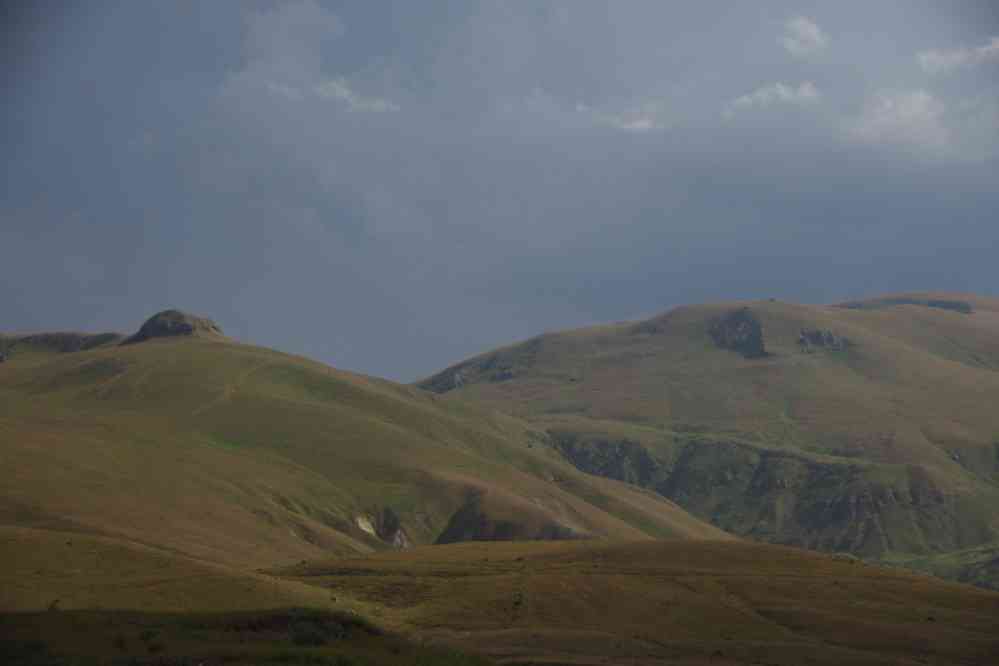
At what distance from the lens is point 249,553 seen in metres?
132

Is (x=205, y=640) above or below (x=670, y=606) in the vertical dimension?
above

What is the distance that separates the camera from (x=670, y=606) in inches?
2913

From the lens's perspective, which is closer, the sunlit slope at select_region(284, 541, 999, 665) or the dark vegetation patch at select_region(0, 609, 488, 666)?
the dark vegetation patch at select_region(0, 609, 488, 666)

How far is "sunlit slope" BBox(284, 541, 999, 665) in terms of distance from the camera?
208 ft

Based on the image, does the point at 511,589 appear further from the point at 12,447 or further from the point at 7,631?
the point at 12,447

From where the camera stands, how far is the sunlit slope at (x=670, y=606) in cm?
6338

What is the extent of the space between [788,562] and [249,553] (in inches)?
2592

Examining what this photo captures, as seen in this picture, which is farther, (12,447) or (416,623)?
(12,447)

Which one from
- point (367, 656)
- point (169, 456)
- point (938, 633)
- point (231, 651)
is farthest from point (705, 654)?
point (169, 456)

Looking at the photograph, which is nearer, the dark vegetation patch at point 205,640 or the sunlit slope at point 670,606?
the dark vegetation patch at point 205,640

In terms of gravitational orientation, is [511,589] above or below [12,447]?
below

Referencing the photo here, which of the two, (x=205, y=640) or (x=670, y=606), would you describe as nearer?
(x=205, y=640)

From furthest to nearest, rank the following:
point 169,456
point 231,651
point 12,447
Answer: point 169,456 → point 12,447 → point 231,651

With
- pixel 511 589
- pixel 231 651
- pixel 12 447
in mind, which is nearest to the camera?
→ pixel 231 651
